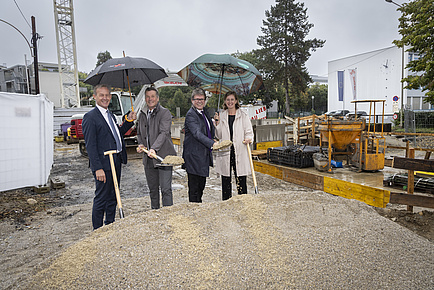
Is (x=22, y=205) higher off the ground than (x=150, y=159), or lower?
lower

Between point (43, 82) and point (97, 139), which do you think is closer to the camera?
point (97, 139)

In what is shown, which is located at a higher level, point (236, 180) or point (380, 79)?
point (380, 79)

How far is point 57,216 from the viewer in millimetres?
4500

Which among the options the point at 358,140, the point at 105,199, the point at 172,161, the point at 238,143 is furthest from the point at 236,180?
the point at 358,140

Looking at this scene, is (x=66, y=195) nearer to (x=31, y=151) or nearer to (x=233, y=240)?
(x=31, y=151)

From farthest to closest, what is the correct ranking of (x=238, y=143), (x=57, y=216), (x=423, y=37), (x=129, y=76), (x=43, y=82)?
(x=43, y=82) < (x=423, y=37) < (x=129, y=76) < (x=57, y=216) < (x=238, y=143)

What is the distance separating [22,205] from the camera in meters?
4.98

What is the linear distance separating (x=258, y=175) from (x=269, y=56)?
26516 millimetres

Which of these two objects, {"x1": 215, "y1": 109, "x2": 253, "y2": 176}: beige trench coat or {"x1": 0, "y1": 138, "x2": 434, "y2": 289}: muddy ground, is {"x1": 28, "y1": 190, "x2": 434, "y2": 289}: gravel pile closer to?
{"x1": 0, "y1": 138, "x2": 434, "y2": 289}: muddy ground

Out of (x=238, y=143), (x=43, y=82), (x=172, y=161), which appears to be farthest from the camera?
(x=43, y=82)

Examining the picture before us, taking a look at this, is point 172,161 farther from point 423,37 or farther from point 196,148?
point 423,37

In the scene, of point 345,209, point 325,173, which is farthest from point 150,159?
point 325,173

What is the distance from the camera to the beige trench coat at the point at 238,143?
381cm

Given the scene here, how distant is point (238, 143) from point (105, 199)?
1771mm
